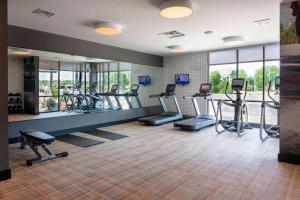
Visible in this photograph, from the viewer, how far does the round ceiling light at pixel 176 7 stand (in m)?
3.53

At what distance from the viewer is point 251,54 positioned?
769cm

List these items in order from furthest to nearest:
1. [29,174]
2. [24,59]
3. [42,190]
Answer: [24,59], [29,174], [42,190]

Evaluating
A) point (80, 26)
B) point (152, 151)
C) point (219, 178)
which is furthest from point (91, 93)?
point (219, 178)

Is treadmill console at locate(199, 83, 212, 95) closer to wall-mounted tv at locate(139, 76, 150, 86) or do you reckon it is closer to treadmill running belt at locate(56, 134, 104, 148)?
wall-mounted tv at locate(139, 76, 150, 86)

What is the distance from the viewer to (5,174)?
315 centimetres

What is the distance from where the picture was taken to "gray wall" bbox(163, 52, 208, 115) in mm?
8852

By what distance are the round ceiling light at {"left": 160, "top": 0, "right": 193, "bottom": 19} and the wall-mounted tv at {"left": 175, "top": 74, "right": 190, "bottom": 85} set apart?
5.58 m

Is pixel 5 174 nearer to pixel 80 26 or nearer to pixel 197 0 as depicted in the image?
pixel 80 26

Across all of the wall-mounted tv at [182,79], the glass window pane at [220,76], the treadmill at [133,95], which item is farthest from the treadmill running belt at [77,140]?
the glass window pane at [220,76]

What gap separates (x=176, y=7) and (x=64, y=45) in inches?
151

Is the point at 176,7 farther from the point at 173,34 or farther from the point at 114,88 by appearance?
the point at 114,88

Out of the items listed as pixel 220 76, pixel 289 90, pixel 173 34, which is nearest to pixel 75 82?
pixel 173 34

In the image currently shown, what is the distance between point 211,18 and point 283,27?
1.41 metres

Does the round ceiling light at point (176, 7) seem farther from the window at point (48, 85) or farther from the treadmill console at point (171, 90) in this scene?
the treadmill console at point (171, 90)
